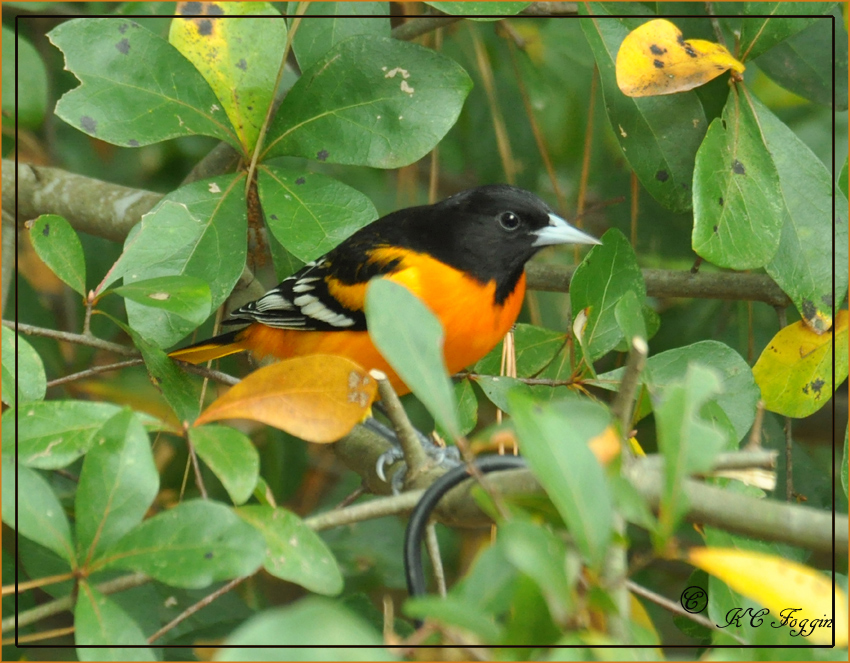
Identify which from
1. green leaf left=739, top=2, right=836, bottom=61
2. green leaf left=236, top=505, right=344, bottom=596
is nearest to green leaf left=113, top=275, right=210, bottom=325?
green leaf left=236, top=505, right=344, bottom=596

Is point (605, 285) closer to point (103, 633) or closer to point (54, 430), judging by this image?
point (54, 430)

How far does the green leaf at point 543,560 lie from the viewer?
0.86 meters

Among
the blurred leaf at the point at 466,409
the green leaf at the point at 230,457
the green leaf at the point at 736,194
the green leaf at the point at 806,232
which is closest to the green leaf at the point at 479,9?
the green leaf at the point at 736,194

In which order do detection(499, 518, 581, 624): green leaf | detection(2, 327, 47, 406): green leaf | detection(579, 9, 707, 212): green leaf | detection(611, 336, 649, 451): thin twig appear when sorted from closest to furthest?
1. detection(499, 518, 581, 624): green leaf
2. detection(611, 336, 649, 451): thin twig
3. detection(2, 327, 47, 406): green leaf
4. detection(579, 9, 707, 212): green leaf

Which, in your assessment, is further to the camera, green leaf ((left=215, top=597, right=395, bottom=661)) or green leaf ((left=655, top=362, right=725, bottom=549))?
green leaf ((left=655, top=362, right=725, bottom=549))

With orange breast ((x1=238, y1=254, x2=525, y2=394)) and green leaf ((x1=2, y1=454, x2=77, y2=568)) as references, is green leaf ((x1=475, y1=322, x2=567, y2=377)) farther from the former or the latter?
green leaf ((x1=2, y1=454, x2=77, y2=568))

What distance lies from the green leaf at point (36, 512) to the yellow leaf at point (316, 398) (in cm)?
33

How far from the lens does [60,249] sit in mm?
1965

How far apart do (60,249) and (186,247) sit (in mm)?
337

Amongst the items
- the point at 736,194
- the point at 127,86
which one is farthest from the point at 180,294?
the point at 736,194

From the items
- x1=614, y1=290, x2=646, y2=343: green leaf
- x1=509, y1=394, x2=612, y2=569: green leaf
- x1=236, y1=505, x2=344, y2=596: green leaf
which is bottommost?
x1=236, y1=505, x2=344, y2=596: green leaf

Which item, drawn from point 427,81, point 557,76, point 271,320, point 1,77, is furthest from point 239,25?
point 557,76

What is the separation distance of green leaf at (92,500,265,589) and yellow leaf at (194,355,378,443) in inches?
8.7

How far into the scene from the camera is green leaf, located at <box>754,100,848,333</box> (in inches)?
90.4
